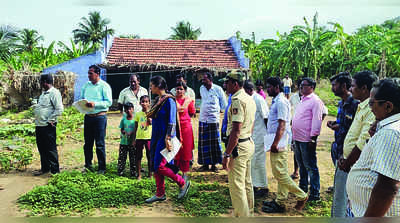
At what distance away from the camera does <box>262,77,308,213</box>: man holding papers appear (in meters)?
3.61

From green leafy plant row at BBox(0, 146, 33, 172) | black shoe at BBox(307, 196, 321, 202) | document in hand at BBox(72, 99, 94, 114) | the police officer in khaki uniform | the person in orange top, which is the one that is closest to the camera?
the police officer in khaki uniform

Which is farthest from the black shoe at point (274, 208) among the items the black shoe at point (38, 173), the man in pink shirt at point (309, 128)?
the black shoe at point (38, 173)

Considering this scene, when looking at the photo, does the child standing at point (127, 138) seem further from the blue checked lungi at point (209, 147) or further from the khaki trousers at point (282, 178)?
the khaki trousers at point (282, 178)

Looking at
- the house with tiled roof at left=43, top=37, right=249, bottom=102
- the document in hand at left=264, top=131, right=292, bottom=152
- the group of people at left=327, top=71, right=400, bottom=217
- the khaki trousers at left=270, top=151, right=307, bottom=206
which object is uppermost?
the house with tiled roof at left=43, top=37, right=249, bottom=102

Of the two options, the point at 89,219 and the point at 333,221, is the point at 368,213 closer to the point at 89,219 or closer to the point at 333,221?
the point at 333,221


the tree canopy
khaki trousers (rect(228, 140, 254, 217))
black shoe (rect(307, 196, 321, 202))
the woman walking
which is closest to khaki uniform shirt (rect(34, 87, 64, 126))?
the woman walking

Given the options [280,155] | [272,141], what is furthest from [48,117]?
[280,155]

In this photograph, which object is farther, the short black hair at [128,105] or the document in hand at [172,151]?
the short black hair at [128,105]

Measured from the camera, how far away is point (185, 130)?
15.4ft

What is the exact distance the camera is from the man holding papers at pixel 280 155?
11.8ft

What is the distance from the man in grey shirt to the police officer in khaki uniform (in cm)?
323

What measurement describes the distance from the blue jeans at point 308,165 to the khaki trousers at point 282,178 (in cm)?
38

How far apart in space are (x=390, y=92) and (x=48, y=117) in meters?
4.82

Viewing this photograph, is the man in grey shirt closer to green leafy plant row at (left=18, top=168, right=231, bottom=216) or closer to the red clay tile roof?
green leafy plant row at (left=18, top=168, right=231, bottom=216)
